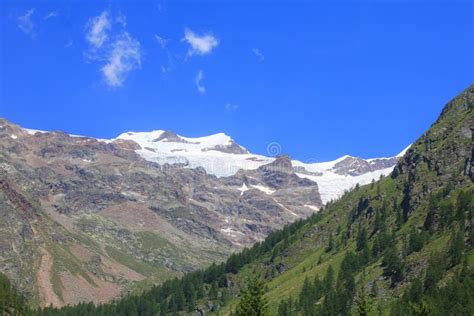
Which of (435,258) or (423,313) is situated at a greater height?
(435,258)

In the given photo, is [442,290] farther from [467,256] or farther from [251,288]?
[251,288]

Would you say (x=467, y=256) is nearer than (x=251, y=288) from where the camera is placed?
No

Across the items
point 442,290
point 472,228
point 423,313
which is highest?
point 472,228

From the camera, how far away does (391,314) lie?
580 ft

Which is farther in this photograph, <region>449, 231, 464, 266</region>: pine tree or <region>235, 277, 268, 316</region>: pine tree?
<region>449, 231, 464, 266</region>: pine tree

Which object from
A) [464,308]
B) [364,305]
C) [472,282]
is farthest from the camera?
[472,282]

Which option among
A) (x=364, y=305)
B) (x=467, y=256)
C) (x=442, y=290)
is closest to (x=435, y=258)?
(x=467, y=256)

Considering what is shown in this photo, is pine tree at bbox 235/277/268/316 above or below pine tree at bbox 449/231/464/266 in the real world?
below

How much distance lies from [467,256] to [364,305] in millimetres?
111249

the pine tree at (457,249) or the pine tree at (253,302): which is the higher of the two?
the pine tree at (457,249)

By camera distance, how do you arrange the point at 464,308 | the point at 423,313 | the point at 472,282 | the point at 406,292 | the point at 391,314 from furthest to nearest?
the point at 406,292, the point at 391,314, the point at 472,282, the point at 464,308, the point at 423,313

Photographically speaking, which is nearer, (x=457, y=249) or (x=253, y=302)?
(x=253, y=302)

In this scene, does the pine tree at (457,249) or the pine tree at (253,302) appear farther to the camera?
the pine tree at (457,249)

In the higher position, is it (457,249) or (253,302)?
(457,249)
